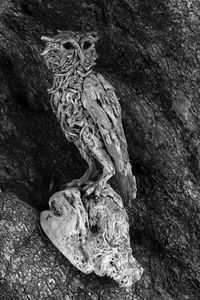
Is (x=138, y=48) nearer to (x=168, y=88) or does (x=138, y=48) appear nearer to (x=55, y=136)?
(x=168, y=88)

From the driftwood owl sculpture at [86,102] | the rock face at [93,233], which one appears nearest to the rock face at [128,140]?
the rock face at [93,233]

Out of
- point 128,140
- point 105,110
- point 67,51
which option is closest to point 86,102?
point 105,110

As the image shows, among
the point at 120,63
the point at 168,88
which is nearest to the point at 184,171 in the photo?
the point at 168,88

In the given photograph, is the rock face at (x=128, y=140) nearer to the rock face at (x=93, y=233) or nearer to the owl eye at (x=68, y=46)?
the rock face at (x=93, y=233)

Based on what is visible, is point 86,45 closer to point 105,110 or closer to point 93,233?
point 105,110

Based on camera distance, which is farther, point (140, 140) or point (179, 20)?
point (140, 140)
